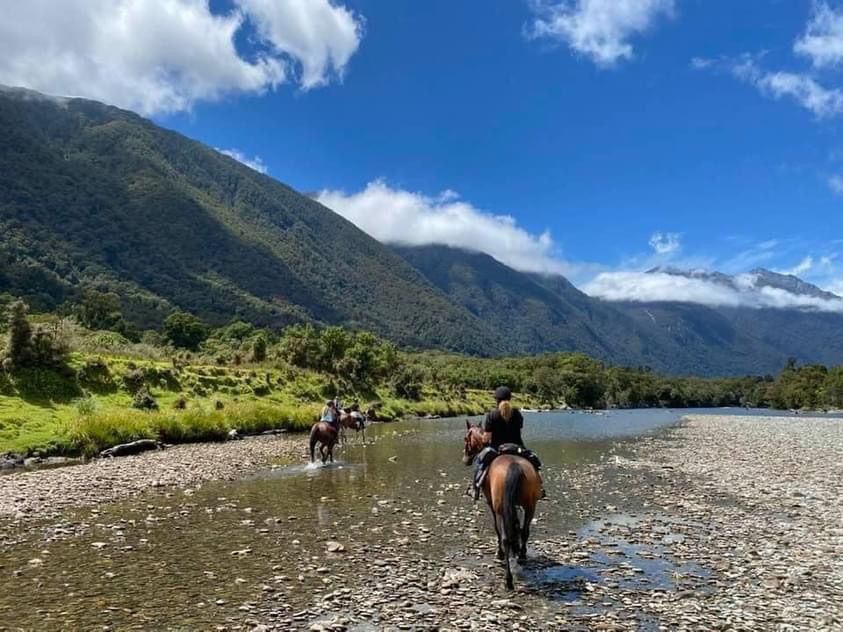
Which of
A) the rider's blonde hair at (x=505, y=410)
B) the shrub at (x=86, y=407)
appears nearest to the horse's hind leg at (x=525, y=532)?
the rider's blonde hair at (x=505, y=410)

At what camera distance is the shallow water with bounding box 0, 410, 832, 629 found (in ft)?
36.9

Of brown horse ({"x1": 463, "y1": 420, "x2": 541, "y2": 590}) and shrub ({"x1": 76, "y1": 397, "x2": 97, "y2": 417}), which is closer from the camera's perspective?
brown horse ({"x1": 463, "y1": 420, "x2": 541, "y2": 590})

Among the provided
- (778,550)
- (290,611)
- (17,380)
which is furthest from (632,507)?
(17,380)

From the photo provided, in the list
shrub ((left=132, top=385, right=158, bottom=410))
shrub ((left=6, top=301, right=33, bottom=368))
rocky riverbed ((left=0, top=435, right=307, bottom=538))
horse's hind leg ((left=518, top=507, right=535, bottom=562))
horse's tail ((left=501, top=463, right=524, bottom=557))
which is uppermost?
shrub ((left=6, top=301, right=33, bottom=368))

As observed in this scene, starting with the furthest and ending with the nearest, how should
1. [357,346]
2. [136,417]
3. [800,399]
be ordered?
1. [800,399]
2. [357,346]
3. [136,417]

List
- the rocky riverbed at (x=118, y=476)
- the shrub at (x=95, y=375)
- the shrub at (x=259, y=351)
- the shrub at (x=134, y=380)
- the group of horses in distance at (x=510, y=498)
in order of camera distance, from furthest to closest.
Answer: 1. the shrub at (x=259, y=351)
2. the shrub at (x=134, y=380)
3. the shrub at (x=95, y=375)
4. the rocky riverbed at (x=118, y=476)
5. the group of horses in distance at (x=510, y=498)

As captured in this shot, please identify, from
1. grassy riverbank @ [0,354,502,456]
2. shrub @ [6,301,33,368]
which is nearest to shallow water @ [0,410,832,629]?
grassy riverbank @ [0,354,502,456]

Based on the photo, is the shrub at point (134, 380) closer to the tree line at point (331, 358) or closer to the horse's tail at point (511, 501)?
the tree line at point (331, 358)

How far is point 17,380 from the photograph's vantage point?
4188 cm

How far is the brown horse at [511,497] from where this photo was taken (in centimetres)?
1239

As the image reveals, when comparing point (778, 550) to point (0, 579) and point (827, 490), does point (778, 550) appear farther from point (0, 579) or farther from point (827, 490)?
point (0, 579)

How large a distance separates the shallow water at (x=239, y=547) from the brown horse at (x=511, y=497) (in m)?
0.71

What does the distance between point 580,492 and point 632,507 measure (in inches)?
127

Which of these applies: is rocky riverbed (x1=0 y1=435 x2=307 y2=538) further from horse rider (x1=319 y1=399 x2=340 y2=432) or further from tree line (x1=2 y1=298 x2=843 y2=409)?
tree line (x1=2 y1=298 x2=843 y2=409)
